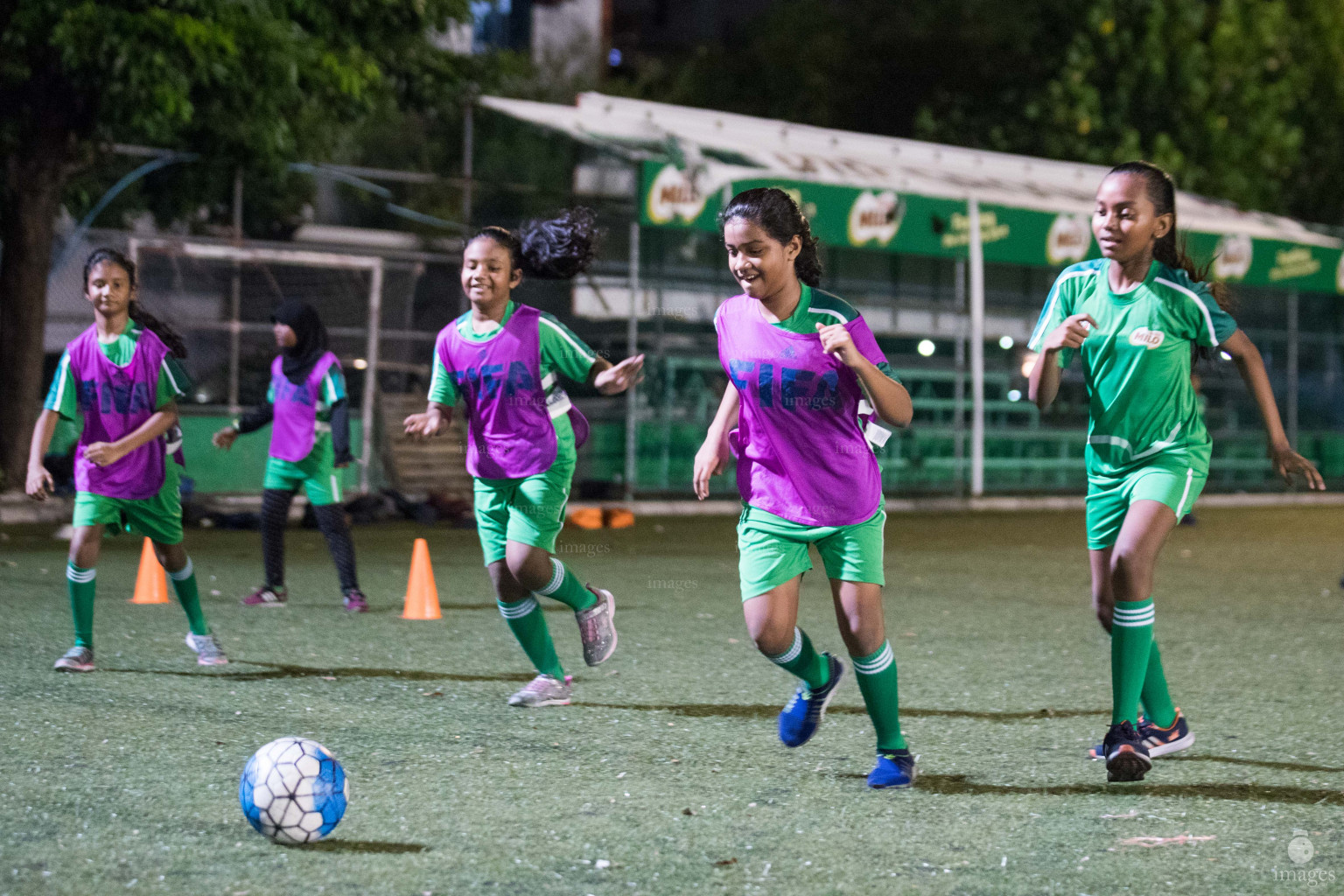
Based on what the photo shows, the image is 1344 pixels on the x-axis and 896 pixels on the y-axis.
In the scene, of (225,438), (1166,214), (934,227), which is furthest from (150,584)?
(934,227)

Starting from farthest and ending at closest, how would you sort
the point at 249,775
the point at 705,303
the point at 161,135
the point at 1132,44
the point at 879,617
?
the point at 1132,44
the point at 705,303
the point at 161,135
the point at 879,617
the point at 249,775

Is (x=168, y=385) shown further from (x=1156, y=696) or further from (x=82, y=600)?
(x=1156, y=696)

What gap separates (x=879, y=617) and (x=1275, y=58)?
111 feet

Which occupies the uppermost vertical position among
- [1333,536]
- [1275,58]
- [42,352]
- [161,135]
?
[1275,58]

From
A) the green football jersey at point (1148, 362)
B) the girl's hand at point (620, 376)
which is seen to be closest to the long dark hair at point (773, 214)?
the green football jersey at point (1148, 362)

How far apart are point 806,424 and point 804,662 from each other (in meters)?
0.79

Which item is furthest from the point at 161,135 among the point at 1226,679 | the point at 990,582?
the point at 1226,679

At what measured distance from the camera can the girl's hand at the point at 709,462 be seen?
4852 mm

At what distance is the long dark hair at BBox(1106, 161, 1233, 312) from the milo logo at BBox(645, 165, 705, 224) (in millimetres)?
12529

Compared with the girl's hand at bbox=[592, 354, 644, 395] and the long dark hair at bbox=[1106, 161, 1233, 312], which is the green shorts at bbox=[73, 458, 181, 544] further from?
the long dark hair at bbox=[1106, 161, 1233, 312]

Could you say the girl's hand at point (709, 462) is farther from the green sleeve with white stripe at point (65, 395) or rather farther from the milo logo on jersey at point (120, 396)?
the green sleeve with white stripe at point (65, 395)

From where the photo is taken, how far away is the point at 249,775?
13.4ft

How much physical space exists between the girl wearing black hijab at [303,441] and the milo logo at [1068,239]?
13740 mm

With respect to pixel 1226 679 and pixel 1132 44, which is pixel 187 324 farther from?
pixel 1132 44
